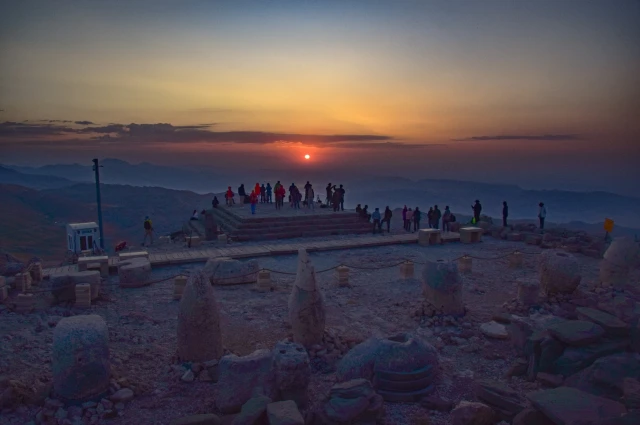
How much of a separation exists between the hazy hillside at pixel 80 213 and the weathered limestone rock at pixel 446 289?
28489 mm

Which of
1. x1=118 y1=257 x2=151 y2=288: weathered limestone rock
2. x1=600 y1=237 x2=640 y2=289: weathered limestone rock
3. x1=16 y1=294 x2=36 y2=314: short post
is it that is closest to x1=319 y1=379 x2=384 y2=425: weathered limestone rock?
x1=16 y1=294 x2=36 y2=314: short post

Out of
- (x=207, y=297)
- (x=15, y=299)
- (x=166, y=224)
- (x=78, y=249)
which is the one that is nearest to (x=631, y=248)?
(x=207, y=297)

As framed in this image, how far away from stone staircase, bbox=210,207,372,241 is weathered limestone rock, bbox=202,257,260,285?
20.7 feet

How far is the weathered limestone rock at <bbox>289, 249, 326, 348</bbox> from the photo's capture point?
8086 mm

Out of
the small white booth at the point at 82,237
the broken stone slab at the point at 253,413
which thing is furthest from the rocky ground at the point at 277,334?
the small white booth at the point at 82,237

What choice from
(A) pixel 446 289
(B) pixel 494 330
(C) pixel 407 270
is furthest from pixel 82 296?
(B) pixel 494 330

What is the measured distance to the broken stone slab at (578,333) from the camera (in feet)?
22.7

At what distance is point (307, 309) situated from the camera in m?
8.08

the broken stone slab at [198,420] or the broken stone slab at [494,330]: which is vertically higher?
the broken stone slab at [198,420]

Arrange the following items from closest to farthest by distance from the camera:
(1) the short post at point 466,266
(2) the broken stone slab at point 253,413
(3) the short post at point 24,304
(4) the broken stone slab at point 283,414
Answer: (4) the broken stone slab at point 283,414, (2) the broken stone slab at point 253,413, (3) the short post at point 24,304, (1) the short post at point 466,266

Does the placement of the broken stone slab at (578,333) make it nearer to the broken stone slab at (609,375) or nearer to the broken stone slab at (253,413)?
the broken stone slab at (609,375)

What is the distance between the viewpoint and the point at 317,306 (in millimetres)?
8133

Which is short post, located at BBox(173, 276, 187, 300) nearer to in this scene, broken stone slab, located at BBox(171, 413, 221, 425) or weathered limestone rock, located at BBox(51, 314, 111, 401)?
weathered limestone rock, located at BBox(51, 314, 111, 401)

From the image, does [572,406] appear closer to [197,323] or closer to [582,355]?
[582,355]
